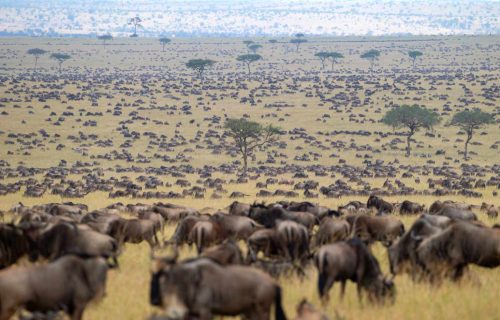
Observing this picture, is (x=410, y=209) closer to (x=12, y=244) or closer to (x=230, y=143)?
(x=12, y=244)

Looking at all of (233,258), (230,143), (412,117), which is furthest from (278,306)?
(412,117)

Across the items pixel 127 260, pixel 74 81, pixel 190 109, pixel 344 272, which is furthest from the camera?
pixel 74 81

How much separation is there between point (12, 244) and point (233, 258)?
420 cm

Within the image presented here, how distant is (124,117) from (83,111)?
532cm

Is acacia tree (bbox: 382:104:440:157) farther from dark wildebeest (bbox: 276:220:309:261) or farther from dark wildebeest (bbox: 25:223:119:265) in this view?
dark wildebeest (bbox: 25:223:119:265)

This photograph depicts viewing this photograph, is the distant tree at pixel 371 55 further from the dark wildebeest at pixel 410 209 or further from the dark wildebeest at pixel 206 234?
the dark wildebeest at pixel 206 234

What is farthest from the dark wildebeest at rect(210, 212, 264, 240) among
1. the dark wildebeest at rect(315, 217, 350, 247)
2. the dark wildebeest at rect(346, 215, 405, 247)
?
the dark wildebeest at rect(346, 215, 405, 247)

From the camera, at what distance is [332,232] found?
16.7 metres

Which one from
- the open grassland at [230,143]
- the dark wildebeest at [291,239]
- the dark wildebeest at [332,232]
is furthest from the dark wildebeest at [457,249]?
the dark wildebeest at [332,232]

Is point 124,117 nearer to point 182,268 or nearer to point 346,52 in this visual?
point 182,268

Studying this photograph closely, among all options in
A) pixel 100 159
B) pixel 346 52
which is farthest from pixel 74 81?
Result: pixel 346 52

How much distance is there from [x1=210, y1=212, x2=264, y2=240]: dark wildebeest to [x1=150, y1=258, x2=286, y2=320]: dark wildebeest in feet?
24.3

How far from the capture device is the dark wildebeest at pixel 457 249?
13.3m

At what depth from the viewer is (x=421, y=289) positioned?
12844 mm
